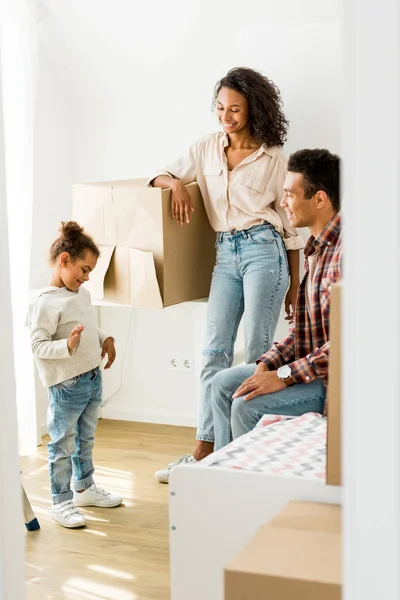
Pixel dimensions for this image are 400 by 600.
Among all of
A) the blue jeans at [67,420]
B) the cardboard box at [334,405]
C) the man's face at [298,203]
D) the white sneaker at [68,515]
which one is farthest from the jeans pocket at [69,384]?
the cardboard box at [334,405]

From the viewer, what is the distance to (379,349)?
1.17m

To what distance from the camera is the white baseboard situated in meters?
4.03

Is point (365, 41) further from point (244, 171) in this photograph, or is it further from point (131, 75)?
point (131, 75)

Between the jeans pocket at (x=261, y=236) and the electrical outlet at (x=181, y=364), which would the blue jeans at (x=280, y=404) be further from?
the electrical outlet at (x=181, y=364)

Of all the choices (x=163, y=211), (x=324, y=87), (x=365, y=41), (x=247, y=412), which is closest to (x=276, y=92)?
(x=324, y=87)

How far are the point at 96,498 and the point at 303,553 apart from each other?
1.72 meters

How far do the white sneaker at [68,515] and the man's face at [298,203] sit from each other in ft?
3.86

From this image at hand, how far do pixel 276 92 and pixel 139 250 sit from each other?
2.62 feet

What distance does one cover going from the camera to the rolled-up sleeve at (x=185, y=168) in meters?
3.37

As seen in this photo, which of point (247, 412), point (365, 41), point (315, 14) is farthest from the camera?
point (315, 14)

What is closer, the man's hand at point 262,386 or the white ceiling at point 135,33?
the man's hand at point 262,386

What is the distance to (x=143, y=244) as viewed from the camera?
3.24 meters

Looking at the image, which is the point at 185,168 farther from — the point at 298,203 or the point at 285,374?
the point at 285,374

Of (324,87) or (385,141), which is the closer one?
(385,141)
